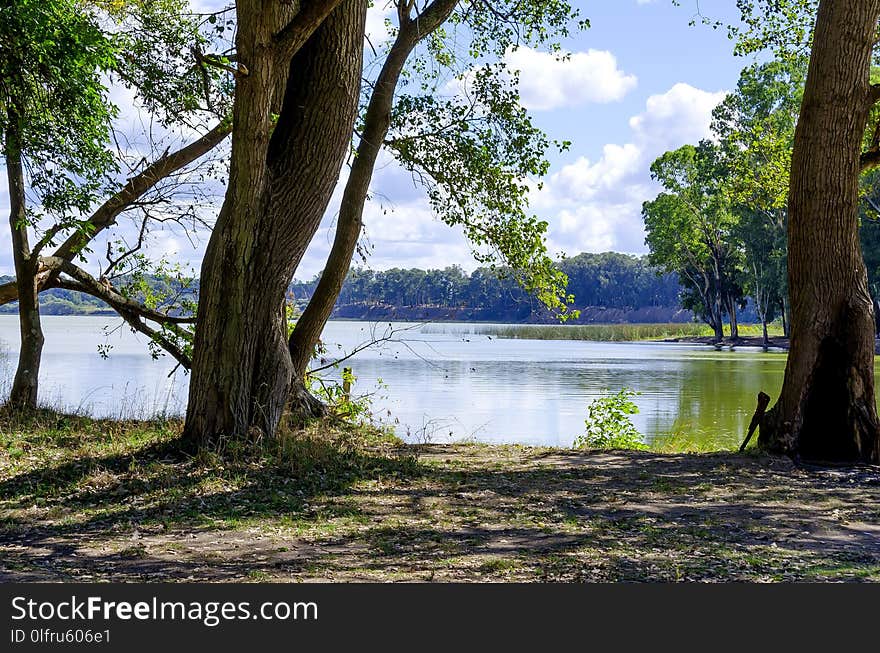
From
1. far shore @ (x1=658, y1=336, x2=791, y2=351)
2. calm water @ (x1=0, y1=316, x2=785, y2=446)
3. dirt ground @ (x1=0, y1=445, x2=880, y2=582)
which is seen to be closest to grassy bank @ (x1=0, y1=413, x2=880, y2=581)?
dirt ground @ (x1=0, y1=445, x2=880, y2=582)

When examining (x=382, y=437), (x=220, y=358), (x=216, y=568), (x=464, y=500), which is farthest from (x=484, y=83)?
(x=216, y=568)

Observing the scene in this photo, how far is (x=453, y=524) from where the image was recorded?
6.25 meters

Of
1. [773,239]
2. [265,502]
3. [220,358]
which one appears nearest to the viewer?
[265,502]

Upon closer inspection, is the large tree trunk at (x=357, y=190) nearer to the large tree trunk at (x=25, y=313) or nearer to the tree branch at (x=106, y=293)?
the tree branch at (x=106, y=293)

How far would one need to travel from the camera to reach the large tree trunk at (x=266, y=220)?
816 cm

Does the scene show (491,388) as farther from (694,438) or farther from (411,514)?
(411,514)

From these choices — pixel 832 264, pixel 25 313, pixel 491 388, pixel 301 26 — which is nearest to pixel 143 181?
pixel 25 313

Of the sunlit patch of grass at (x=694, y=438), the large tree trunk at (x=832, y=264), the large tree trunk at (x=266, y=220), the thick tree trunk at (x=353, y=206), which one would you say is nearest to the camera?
the large tree trunk at (x=266, y=220)

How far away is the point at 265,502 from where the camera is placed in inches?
267

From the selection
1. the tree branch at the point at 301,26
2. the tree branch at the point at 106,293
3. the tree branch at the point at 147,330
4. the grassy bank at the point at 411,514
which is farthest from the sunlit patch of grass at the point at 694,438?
the tree branch at the point at 301,26

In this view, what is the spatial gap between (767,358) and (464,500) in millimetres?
35611

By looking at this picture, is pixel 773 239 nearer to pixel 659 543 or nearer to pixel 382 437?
pixel 382 437

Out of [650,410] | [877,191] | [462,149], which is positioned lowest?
[650,410]

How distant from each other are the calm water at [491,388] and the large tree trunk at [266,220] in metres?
2.75
